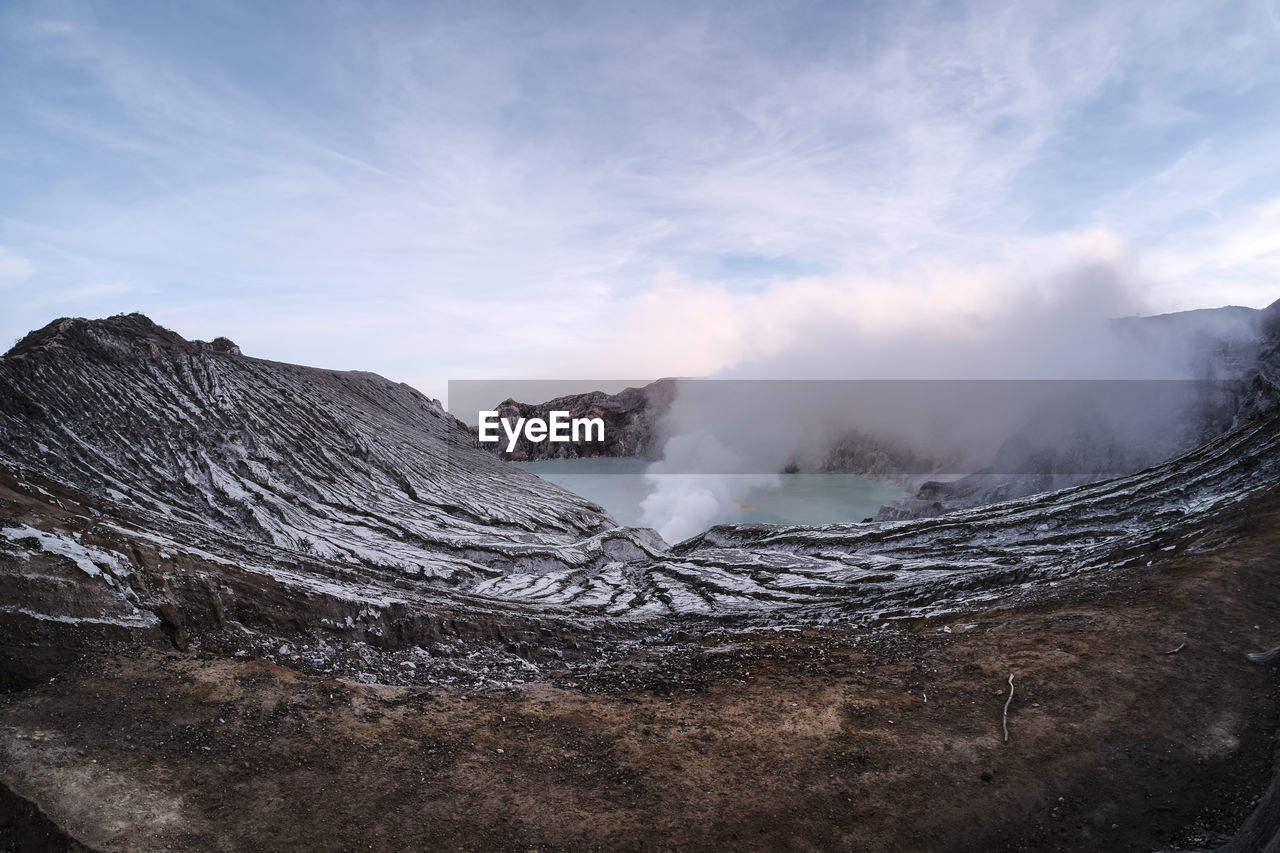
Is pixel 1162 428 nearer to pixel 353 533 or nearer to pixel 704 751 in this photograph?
pixel 704 751

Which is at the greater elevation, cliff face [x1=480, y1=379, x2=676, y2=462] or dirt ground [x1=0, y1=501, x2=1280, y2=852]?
cliff face [x1=480, y1=379, x2=676, y2=462]

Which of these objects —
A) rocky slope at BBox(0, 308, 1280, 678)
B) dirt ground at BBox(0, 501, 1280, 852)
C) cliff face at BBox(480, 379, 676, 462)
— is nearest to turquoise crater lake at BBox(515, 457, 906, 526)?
cliff face at BBox(480, 379, 676, 462)

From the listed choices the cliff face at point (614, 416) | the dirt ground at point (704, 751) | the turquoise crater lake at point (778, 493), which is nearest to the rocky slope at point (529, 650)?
the dirt ground at point (704, 751)

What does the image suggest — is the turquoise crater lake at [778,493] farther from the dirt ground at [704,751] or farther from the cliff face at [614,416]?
the dirt ground at [704,751]

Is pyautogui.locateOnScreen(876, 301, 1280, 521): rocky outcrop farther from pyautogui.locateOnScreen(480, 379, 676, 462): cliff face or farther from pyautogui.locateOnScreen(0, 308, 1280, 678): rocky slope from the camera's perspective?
pyautogui.locateOnScreen(480, 379, 676, 462): cliff face

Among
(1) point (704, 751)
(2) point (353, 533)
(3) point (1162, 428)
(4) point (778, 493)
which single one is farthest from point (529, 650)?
(4) point (778, 493)
